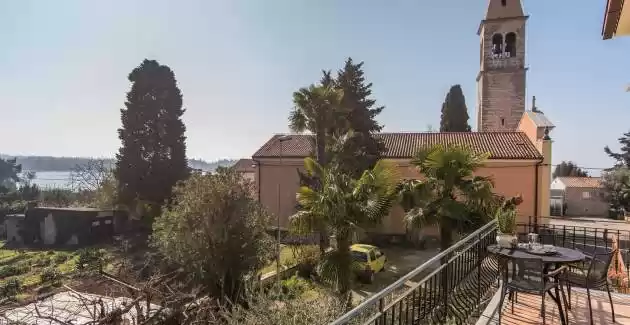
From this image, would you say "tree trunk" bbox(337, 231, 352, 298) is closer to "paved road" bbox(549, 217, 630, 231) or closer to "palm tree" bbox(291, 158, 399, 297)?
"palm tree" bbox(291, 158, 399, 297)

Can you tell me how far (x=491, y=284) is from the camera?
5551mm

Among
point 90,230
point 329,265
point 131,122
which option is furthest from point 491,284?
point 90,230

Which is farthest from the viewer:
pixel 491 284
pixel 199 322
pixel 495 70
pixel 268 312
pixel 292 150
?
pixel 495 70

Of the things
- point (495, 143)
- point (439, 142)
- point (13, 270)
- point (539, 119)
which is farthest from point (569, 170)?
point (13, 270)

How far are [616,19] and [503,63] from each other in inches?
919

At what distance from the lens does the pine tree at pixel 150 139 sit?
25781 millimetres

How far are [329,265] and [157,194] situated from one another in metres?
21.1

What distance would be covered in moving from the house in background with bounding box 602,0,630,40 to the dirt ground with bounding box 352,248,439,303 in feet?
26.6

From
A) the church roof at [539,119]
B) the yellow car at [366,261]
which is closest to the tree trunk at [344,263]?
the yellow car at [366,261]

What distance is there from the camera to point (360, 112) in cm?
1958

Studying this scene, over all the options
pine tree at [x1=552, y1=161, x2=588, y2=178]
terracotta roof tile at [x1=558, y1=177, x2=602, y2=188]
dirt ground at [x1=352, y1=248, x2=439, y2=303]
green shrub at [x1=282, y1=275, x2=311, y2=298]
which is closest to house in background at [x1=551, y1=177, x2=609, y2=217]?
terracotta roof tile at [x1=558, y1=177, x2=602, y2=188]

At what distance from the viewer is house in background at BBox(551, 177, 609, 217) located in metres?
33.9

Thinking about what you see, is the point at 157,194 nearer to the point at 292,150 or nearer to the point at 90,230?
the point at 90,230

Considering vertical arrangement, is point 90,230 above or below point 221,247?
below
